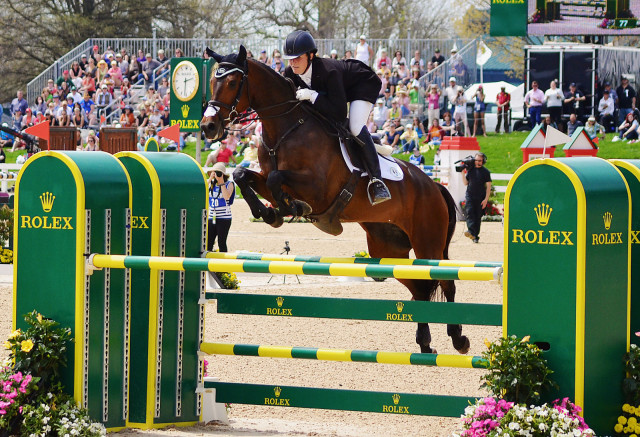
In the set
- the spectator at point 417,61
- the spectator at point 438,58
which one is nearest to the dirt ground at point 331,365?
the spectator at point 417,61

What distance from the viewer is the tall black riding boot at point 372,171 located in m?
7.27

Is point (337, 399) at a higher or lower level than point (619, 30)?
lower

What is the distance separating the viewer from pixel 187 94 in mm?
15586

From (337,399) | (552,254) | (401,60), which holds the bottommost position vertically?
(337,399)

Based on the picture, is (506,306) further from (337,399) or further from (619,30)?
(619,30)

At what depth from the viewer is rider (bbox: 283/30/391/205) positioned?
23.4ft

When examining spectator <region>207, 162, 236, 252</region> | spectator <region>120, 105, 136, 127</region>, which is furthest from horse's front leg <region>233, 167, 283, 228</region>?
spectator <region>120, 105, 136, 127</region>

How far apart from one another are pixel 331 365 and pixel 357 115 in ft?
6.23

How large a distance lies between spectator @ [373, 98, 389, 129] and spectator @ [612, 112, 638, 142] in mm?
5969

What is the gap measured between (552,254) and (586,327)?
34cm

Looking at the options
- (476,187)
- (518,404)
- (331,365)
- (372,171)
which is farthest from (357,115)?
(476,187)

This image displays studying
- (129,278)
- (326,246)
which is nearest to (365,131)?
(129,278)

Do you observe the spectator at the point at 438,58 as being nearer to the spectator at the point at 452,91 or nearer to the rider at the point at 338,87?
the spectator at the point at 452,91

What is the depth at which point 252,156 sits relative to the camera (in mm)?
22906
